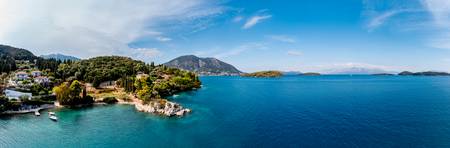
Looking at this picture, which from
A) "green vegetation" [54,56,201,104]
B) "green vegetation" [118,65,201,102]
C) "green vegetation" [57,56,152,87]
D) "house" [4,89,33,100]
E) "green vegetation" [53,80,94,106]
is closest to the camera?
"house" [4,89,33,100]

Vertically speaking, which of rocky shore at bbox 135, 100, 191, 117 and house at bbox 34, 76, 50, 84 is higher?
house at bbox 34, 76, 50, 84

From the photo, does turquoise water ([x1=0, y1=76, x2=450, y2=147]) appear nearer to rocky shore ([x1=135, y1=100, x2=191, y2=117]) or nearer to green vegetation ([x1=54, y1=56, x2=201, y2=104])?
rocky shore ([x1=135, y1=100, x2=191, y2=117])

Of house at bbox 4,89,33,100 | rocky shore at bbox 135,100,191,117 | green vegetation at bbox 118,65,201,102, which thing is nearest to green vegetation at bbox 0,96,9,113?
house at bbox 4,89,33,100

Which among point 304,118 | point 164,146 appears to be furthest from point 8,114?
point 304,118

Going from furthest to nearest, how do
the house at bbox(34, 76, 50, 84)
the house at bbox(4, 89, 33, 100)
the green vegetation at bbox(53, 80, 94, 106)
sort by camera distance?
the house at bbox(34, 76, 50, 84)
the green vegetation at bbox(53, 80, 94, 106)
the house at bbox(4, 89, 33, 100)

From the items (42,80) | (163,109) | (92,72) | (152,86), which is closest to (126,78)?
(152,86)

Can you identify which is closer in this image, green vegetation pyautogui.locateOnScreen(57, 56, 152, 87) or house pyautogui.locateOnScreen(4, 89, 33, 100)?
house pyautogui.locateOnScreen(4, 89, 33, 100)

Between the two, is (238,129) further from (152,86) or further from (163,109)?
(152,86)

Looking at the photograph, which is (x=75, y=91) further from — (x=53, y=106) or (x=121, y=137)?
(x=121, y=137)
